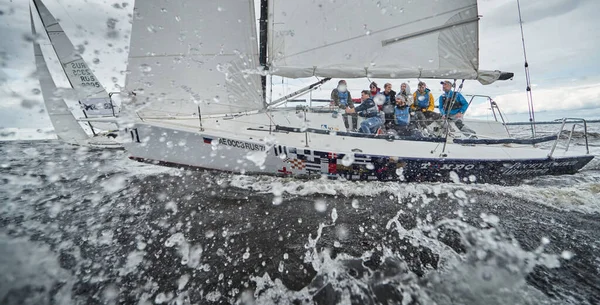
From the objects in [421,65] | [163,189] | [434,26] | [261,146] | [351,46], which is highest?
[434,26]

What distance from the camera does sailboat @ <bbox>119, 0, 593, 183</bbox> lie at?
153 inches

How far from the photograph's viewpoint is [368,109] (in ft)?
16.5

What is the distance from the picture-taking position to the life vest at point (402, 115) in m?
5.20

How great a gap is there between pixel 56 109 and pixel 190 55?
10.7 meters

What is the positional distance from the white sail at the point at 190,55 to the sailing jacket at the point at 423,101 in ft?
13.7

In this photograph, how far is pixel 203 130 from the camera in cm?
A: 399

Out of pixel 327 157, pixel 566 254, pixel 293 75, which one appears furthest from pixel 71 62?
pixel 566 254

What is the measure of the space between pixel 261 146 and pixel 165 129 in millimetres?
1678

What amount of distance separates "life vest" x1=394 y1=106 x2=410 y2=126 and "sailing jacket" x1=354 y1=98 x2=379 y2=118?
63 cm

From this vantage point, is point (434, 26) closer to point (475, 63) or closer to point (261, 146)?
point (475, 63)

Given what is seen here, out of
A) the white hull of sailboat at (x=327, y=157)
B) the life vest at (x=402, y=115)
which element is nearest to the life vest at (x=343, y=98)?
the life vest at (x=402, y=115)

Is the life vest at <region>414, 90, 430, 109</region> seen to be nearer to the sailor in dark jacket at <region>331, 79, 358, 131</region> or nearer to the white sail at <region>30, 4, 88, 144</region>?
the sailor in dark jacket at <region>331, 79, 358, 131</region>

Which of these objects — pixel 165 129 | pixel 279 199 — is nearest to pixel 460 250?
pixel 279 199

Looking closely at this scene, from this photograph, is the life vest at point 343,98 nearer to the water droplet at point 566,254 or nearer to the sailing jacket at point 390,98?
the sailing jacket at point 390,98
